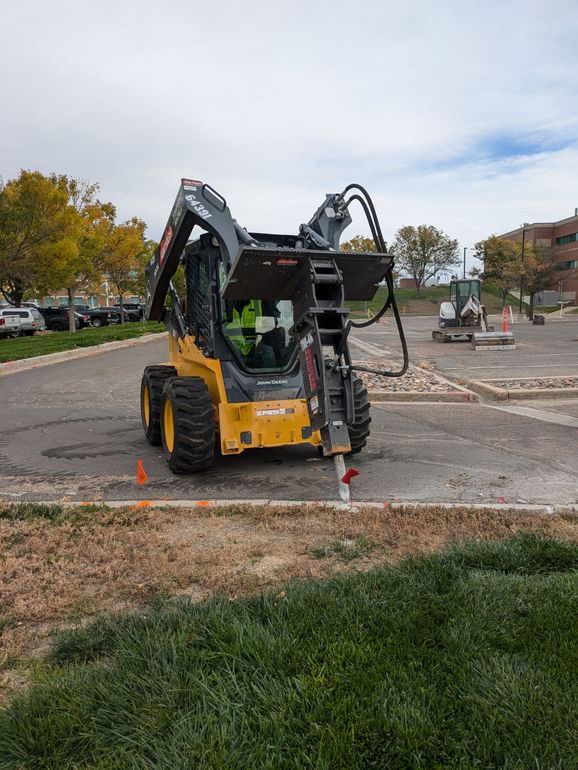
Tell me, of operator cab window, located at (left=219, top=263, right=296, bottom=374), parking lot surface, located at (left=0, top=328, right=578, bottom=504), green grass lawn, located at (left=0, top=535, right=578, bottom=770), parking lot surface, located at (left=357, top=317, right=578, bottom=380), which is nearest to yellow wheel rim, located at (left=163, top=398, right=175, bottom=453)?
parking lot surface, located at (left=0, top=328, right=578, bottom=504)

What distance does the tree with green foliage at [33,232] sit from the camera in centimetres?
2008

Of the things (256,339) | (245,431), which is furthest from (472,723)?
(256,339)

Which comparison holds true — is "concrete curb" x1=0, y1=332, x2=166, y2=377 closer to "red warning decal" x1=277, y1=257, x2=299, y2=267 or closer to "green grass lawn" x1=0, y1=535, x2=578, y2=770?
"red warning decal" x1=277, y1=257, x2=299, y2=267

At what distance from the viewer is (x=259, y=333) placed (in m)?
7.26

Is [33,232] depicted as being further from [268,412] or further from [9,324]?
[268,412]

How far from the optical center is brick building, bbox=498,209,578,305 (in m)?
75.7

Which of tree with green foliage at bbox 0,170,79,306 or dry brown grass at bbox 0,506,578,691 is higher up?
tree with green foliage at bbox 0,170,79,306

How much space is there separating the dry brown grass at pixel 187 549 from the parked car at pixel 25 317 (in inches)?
1184

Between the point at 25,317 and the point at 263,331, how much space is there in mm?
29874

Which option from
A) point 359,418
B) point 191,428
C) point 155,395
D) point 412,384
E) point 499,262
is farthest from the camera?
point 499,262

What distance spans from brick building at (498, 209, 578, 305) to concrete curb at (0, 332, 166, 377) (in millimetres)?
59341

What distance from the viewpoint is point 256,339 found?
7254 mm

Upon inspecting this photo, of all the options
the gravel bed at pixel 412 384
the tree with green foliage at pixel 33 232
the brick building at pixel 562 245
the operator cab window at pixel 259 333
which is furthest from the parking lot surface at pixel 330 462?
the brick building at pixel 562 245

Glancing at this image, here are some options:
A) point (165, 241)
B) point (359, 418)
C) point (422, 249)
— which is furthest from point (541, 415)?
point (422, 249)
